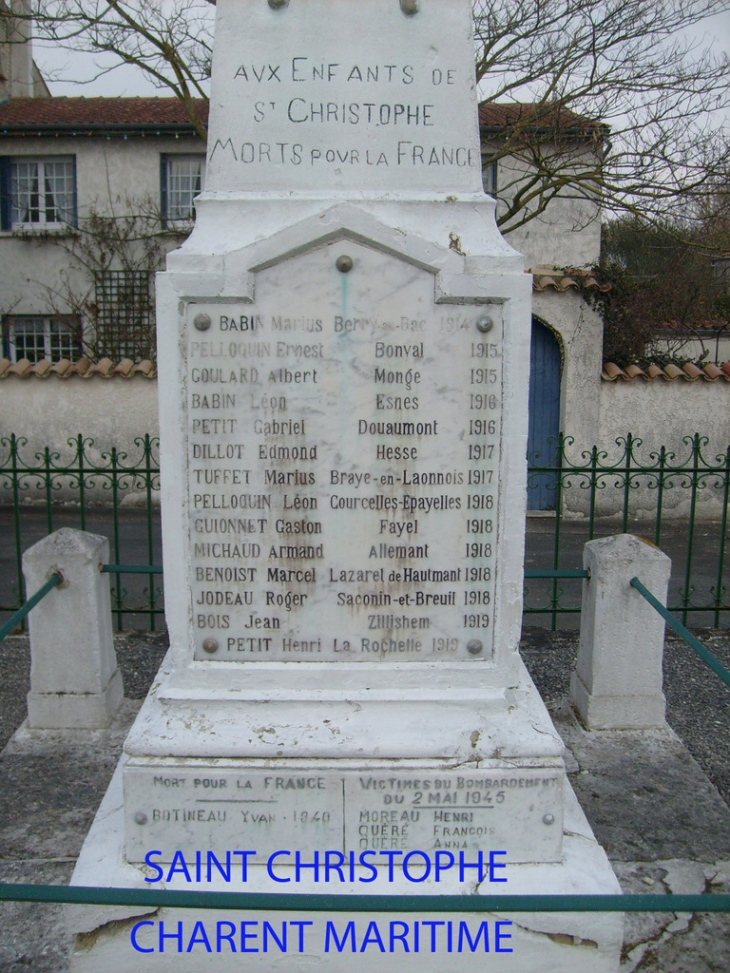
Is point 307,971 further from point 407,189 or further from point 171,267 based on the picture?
point 407,189

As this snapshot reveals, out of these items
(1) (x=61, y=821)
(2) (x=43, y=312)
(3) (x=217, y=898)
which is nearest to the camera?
(3) (x=217, y=898)

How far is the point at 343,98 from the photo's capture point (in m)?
2.18

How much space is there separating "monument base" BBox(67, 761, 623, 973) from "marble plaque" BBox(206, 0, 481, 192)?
1968 mm

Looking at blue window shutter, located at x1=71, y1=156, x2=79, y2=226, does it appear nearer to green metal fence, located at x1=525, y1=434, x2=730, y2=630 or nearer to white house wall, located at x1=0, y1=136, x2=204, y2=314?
white house wall, located at x1=0, y1=136, x2=204, y2=314

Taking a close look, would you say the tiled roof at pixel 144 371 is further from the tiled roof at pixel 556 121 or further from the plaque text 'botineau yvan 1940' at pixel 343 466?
the plaque text 'botineau yvan 1940' at pixel 343 466

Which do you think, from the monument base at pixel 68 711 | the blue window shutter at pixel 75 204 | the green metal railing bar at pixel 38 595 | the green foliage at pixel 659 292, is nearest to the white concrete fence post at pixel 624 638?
the monument base at pixel 68 711

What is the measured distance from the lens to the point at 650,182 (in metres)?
8.66

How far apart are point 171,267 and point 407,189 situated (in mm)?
705

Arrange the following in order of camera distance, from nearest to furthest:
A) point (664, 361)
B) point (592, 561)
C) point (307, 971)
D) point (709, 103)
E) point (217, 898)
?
1. point (217, 898)
2. point (307, 971)
3. point (592, 561)
4. point (709, 103)
5. point (664, 361)

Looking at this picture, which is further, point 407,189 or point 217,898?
point 407,189

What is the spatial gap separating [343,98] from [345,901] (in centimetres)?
201

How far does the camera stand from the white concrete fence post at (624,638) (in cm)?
361

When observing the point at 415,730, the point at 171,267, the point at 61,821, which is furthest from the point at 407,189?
the point at 61,821

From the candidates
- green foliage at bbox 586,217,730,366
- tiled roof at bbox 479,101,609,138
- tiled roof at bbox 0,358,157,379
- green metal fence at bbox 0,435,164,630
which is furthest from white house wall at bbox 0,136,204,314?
green foliage at bbox 586,217,730,366
